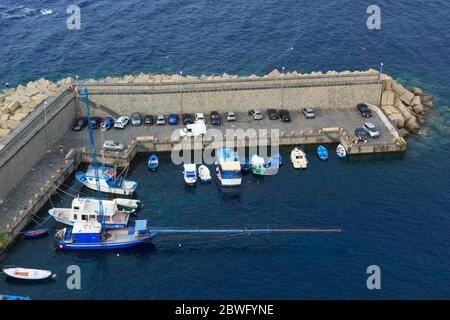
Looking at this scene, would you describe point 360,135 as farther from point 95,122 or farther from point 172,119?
point 95,122

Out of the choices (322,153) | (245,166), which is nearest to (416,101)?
(322,153)

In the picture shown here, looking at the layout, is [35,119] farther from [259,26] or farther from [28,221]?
[259,26]

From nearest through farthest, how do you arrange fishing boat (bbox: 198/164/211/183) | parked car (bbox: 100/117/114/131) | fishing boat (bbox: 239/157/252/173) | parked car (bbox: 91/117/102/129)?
1. fishing boat (bbox: 198/164/211/183)
2. fishing boat (bbox: 239/157/252/173)
3. parked car (bbox: 100/117/114/131)
4. parked car (bbox: 91/117/102/129)

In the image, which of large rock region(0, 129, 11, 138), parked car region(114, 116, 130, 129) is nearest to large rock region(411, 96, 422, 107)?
parked car region(114, 116, 130, 129)

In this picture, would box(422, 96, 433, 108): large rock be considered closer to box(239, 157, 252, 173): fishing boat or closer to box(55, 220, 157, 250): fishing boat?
box(239, 157, 252, 173): fishing boat

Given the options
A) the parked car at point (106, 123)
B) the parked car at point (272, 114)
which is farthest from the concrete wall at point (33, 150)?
the parked car at point (272, 114)

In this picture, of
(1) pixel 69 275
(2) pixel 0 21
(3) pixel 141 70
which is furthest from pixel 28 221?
(2) pixel 0 21

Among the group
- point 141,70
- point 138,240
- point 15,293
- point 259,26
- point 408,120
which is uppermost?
point 259,26
